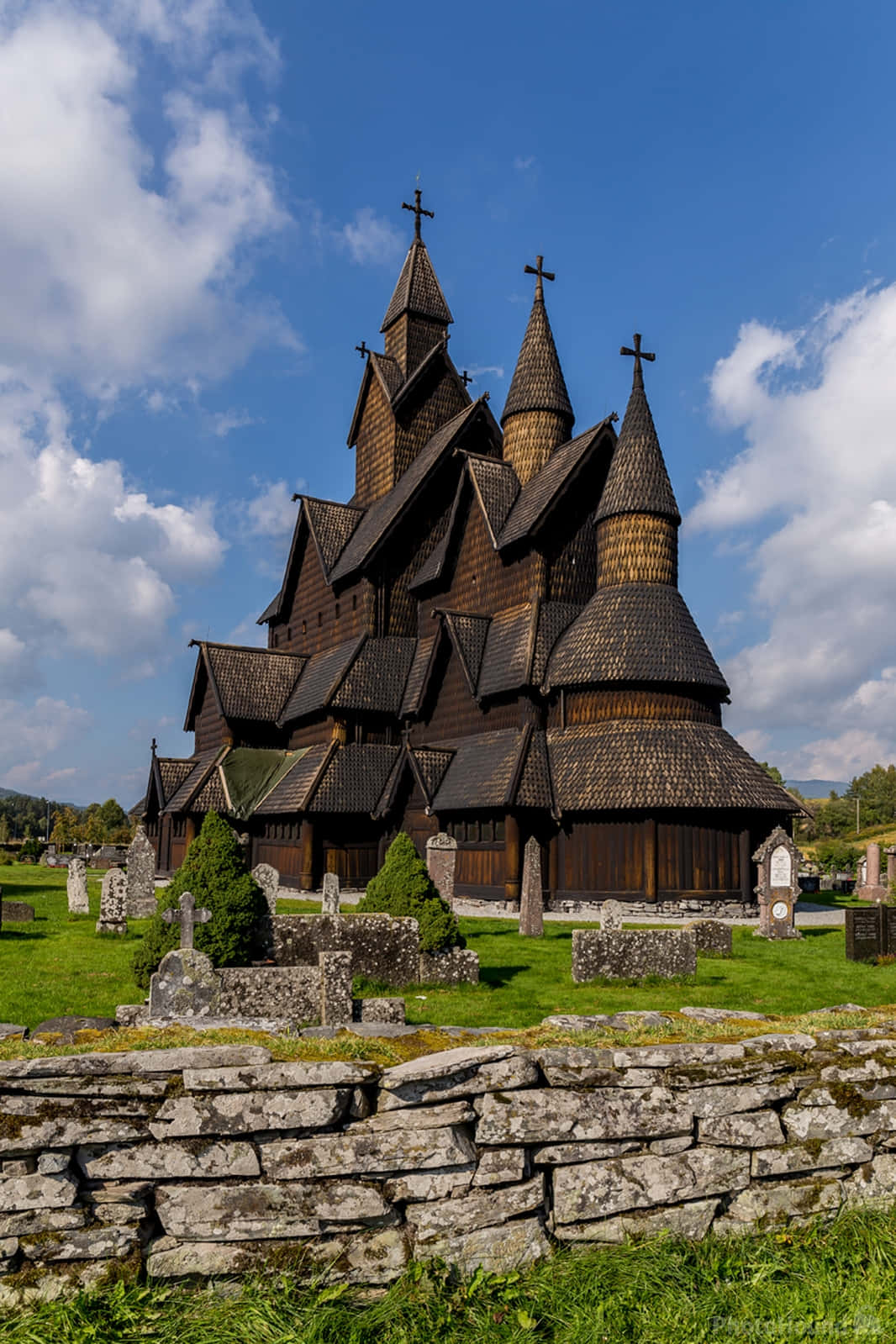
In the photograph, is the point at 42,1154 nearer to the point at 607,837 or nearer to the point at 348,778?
the point at 607,837

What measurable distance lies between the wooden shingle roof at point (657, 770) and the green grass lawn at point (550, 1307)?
21.4m

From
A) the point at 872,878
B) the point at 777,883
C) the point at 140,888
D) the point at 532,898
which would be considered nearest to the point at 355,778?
the point at 140,888

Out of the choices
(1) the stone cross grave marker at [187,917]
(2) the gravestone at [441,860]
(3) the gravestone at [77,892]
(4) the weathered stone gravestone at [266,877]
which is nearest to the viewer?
(1) the stone cross grave marker at [187,917]

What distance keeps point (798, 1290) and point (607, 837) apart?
2286 centimetres

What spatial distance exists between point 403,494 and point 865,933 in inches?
1032

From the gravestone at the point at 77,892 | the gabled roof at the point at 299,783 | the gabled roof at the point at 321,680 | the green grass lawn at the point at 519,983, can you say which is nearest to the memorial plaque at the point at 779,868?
the green grass lawn at the point at 519,983

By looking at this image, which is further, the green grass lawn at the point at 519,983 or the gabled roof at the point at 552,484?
the gabled roof at the point at 552,484

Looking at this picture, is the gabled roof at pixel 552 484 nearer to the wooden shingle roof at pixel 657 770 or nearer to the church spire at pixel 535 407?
the church spire at pixel 535 407

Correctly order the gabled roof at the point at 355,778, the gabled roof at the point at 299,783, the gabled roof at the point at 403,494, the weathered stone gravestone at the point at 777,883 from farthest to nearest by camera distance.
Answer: the gabled roof at the point at 403,494 → the gabled roof at the point at 299,783 → the gabled roof at the point at 355,778 → the weathered stone gravestone at the point at 777,883

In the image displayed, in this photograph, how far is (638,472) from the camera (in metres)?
31.4

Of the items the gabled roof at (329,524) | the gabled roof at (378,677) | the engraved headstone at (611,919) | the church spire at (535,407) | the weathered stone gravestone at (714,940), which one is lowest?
the weathered stone gravestone at (714,940)

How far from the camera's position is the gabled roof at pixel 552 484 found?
3244 centimetres

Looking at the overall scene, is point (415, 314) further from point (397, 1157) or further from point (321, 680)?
point (397, 1157)

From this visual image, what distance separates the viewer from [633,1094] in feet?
17.9
